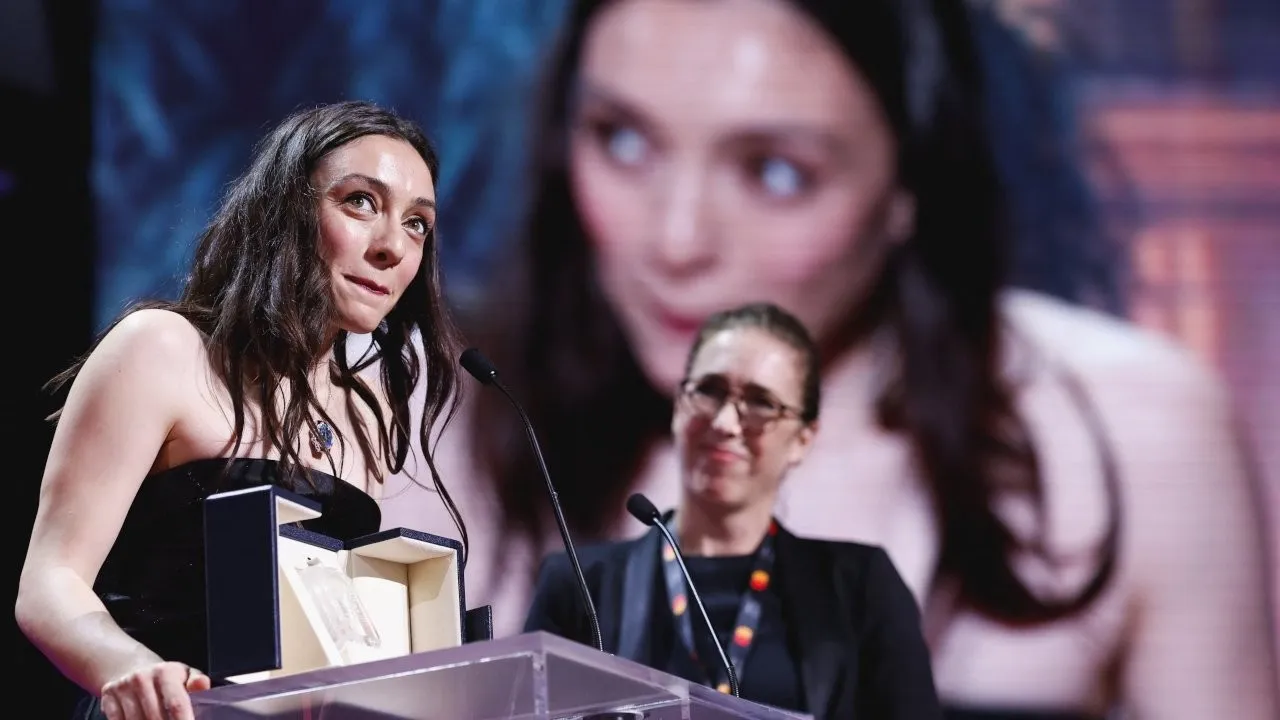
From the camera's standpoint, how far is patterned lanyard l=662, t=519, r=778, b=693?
10.3ft

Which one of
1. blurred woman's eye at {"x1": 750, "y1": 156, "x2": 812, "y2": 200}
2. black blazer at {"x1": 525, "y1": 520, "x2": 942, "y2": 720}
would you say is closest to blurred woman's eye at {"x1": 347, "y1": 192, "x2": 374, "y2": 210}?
black blazer at {"x1": 525, "y1": 520, "x2": 942, "y2": 720}

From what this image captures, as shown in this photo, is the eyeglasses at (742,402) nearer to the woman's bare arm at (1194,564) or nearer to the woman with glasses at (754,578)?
the woman with glasses at (754,578)

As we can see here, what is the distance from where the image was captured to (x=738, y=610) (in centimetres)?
324

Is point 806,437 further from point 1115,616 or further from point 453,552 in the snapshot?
point 453,552

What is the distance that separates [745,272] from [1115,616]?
127 cm

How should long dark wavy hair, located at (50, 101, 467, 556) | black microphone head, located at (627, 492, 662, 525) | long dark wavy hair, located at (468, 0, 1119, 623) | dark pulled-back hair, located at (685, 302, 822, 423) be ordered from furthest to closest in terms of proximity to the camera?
long dark wavy hair, located at (468, 0, 1119, 623) < dark pulled-back hair, located at (685, 302, 822, 423) < black microphone head, located at (627, 492, 662, 525) < long dark wavy hair, located at (50, 101, 467, 556)

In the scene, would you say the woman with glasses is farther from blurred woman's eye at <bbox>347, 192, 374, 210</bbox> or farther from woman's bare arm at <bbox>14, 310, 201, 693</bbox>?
woman's bare arm at <bbox>14, 310, 201, 693</bbox>

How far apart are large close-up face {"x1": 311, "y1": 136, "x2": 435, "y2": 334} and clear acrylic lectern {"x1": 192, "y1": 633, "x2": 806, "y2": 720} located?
650 mm

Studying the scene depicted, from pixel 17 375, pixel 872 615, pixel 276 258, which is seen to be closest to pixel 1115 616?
pixel 872 615

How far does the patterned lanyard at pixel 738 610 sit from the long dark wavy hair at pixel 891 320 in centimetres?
66

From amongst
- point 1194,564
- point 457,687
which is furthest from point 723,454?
point 457,687

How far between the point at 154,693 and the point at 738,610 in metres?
1.84

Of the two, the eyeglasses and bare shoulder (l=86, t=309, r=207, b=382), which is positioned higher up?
bare shoulder (l=86, t=309, r=207, b=382)

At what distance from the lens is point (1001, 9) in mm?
4137
